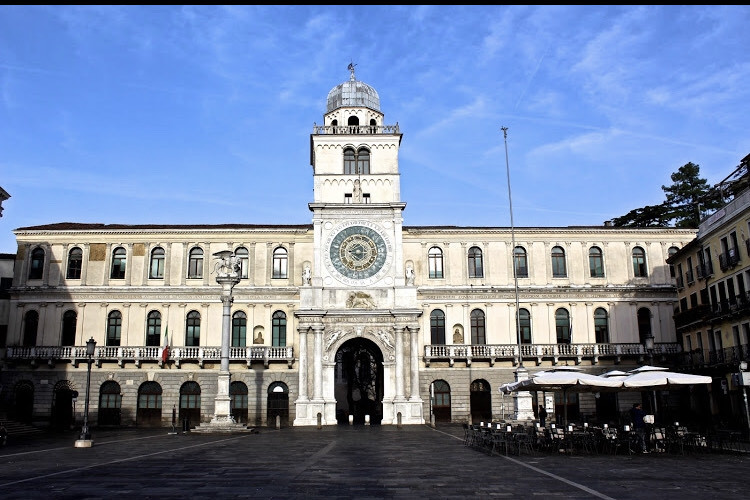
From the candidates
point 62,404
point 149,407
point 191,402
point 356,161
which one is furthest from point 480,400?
point 62,404

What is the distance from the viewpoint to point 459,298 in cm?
4947

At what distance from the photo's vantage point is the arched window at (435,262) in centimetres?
5019

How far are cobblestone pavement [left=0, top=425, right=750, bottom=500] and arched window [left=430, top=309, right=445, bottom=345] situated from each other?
21.0 metres

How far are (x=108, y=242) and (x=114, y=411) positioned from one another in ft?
40.5

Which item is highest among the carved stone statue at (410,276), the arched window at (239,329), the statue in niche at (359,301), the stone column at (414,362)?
the carved stone statue at (410,276)

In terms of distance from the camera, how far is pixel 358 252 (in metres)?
48.7

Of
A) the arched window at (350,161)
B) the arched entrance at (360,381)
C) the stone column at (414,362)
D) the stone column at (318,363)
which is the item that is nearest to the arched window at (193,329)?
the stone column at (318,363)

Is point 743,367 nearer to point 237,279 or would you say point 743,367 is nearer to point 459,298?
point 459,298

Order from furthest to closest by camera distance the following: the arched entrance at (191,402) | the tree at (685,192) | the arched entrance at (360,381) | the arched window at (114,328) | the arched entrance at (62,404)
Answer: the tree at (685,192) < the arched entrance at (360,381) < the arched window at (114,328) < the arched entrance at (191,402) < the arched entrance at (62,404)

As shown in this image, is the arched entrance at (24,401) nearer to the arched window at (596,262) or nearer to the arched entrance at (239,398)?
the arched entrance at (239,398)

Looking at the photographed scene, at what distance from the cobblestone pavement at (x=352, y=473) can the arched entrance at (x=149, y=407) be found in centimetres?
1911

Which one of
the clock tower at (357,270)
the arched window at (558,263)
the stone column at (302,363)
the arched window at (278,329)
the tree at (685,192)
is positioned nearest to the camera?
the stone column at (302,363)

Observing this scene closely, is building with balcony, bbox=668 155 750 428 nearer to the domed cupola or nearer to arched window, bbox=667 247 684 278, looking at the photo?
arched window, bbox=667 247 684 278

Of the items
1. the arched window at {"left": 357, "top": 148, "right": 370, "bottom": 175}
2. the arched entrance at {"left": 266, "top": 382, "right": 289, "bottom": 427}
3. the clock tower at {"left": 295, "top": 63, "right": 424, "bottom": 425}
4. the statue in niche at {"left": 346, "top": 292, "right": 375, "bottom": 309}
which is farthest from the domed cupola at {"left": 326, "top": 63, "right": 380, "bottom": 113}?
the arched entrance at {"left": 266, "top": 382, "right": 289, "bottom": 427}
